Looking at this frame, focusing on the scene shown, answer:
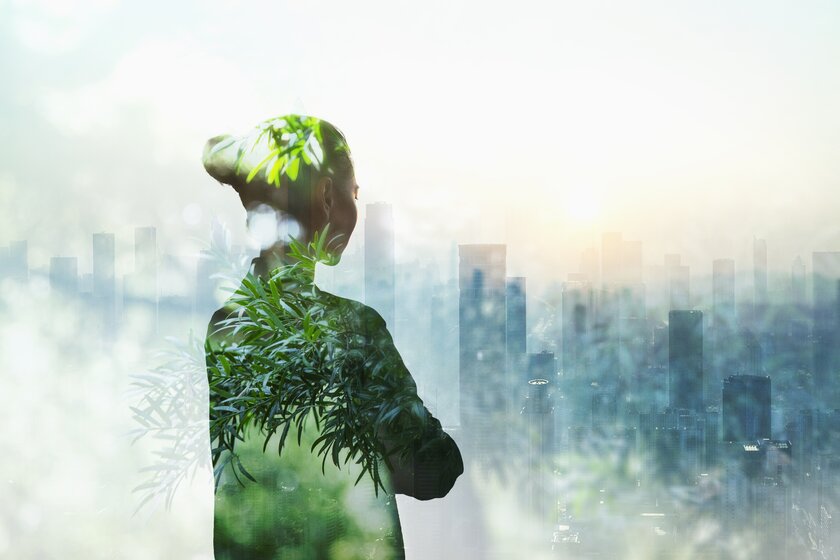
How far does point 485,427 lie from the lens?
1332 millimetres

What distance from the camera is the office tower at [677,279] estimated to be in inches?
55.3

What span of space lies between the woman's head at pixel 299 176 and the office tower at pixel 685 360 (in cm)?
59

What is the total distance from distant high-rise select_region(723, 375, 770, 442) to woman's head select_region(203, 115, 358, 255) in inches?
27.7

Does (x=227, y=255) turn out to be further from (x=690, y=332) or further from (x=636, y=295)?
(x=690, y=332)

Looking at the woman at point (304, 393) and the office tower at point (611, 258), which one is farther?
the office tower at point (611, 258)

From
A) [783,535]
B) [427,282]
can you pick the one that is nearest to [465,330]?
[427,282]

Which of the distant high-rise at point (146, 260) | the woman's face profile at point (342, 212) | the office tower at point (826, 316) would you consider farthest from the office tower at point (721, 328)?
the distant high-rise at point (146, 260)

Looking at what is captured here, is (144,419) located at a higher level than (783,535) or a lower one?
higher

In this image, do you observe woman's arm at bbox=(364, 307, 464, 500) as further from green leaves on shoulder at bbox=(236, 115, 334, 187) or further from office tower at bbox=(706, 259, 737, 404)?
office tower at bbox=(706, 259, 737, 404)

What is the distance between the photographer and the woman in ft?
3.60

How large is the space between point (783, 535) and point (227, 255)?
3.39ft
